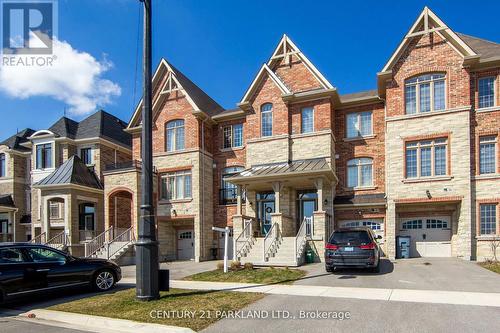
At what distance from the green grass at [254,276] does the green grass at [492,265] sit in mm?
7112

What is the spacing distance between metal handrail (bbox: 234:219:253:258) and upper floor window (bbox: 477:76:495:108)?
12717mm

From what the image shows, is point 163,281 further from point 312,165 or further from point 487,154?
point 487,154

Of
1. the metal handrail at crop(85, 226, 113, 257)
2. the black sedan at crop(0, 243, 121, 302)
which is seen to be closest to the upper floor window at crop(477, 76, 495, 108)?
the black sedan at crop(0, 243, 121, 302)

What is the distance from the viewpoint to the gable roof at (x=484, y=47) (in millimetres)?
17812

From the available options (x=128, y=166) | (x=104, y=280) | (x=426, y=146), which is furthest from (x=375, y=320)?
(x=128, y=166)

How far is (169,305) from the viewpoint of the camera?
339 inches

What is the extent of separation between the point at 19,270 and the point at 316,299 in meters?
7.67

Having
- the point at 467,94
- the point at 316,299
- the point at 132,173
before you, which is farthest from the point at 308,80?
the point at 316,299

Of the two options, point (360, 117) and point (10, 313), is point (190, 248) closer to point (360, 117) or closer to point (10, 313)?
point (360, 117)

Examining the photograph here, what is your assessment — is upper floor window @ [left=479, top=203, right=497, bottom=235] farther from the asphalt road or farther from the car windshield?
the asphalt road

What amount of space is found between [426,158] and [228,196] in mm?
11396

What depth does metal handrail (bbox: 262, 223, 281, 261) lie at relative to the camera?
16.4m

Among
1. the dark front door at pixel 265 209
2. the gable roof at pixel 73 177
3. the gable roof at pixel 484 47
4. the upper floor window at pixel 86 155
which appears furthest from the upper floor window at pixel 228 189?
the gable roof at pixel 484 47

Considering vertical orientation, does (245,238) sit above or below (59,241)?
above
